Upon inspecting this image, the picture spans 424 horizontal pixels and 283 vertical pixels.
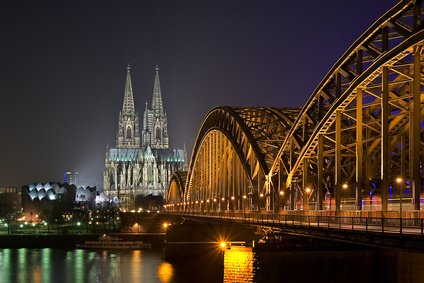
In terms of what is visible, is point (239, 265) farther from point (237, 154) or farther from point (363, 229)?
point (237, 154)

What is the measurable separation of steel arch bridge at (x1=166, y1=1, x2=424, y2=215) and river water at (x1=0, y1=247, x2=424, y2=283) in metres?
3.56

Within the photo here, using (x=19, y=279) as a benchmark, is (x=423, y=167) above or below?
above

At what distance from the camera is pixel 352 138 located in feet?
189

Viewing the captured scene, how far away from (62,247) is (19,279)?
5793 cm

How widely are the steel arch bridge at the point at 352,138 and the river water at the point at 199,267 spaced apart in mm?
3557

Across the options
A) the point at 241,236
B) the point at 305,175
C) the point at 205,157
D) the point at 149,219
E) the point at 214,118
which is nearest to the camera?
the point at 305,175

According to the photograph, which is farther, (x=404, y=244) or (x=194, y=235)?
(x=194, y=235)

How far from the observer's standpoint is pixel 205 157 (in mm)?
110875

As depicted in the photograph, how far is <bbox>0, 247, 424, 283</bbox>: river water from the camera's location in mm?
43125

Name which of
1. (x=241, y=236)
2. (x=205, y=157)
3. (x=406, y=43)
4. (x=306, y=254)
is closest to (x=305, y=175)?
(x=306, y=254)

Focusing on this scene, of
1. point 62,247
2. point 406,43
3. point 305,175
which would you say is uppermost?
point 406,43

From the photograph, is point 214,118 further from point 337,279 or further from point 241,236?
point 337,279

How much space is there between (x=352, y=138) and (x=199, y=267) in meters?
32.7

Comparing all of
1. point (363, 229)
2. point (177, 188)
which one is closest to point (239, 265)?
point (363, 229)
